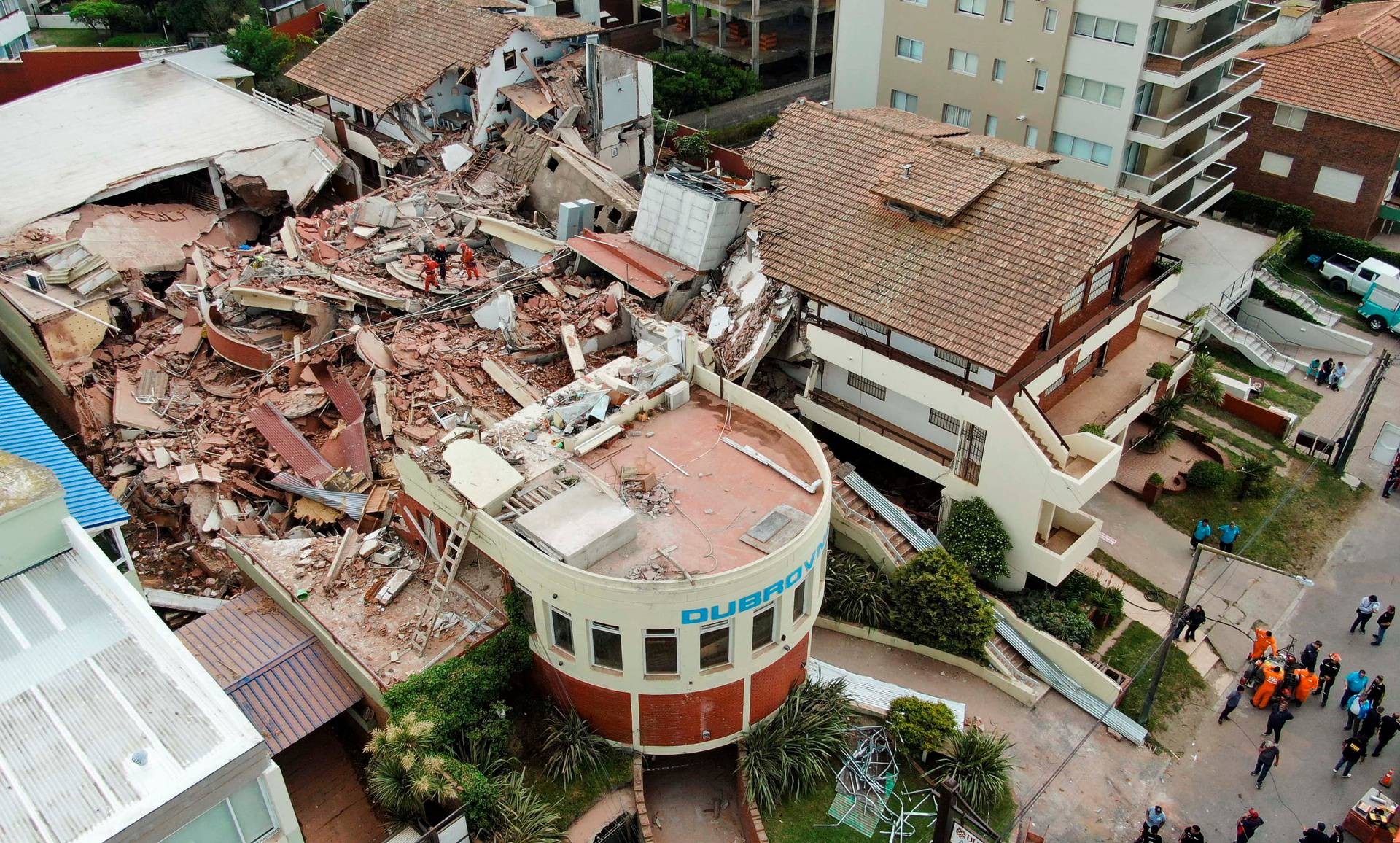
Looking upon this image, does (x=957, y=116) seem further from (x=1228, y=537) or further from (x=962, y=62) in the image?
(x=1228, y=537)

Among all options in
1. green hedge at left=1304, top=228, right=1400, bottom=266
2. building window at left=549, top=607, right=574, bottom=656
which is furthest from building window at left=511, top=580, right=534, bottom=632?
green hedge at left=1304, top=228, right=1400, bottom=266

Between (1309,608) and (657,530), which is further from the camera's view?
(1309,608)

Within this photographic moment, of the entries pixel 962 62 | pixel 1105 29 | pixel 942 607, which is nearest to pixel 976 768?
pixel 942 607

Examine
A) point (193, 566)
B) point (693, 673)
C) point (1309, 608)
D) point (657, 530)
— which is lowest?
point (1309, 608)

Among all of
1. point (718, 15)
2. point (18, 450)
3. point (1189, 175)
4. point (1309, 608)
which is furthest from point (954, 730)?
point (718, 15)

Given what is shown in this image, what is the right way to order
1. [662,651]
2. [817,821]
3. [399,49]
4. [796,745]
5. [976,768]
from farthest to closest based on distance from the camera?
[399,49] → [976,768] → [796,745] → [817,821] → [662,651]

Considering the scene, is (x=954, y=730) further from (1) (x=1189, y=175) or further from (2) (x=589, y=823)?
(1) (x=1189, y=175)

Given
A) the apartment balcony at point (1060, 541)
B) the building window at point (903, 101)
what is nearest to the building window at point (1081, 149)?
the building window at point (903, 101)
